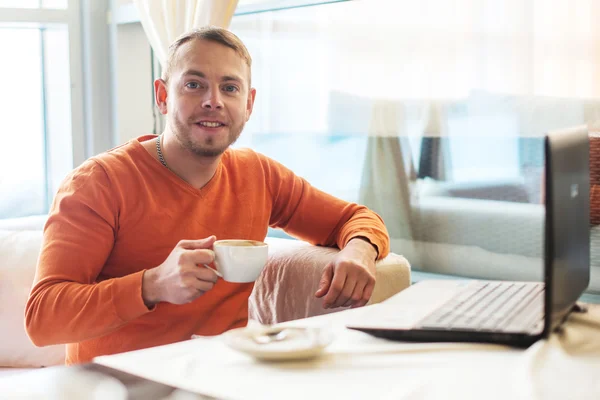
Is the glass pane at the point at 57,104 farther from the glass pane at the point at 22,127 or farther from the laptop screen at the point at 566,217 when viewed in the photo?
the laptop screen at the point at 566,217

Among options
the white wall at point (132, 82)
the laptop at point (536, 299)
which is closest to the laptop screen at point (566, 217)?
the laptop at point (536, 299)

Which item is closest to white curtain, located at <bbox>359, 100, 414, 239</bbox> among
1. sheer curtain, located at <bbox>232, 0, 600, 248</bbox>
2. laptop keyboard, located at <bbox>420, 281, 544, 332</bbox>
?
sheer curtain, located at <bbox>232, 0, 600, 248</bbox>

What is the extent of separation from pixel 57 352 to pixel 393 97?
4.05 feet

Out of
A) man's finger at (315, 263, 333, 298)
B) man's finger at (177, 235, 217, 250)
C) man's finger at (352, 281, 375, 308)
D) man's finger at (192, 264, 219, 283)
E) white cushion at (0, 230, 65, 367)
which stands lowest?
white cushion at (0, 230, 65, 367)

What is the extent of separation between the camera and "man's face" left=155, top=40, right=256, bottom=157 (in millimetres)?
1654

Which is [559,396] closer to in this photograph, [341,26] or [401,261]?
[401,261]

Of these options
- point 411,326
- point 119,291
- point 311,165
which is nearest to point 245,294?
point 119,291

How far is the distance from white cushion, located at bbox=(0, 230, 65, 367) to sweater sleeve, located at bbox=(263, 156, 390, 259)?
0.70 m

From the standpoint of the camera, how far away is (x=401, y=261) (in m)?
1.72

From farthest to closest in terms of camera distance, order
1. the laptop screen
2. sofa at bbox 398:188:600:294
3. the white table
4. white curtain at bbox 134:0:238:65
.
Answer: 1. white curtain at bbox 134:0:238:65
2. sofa at bbox 398:188:600:294
3. the laptop screen
4. the white table

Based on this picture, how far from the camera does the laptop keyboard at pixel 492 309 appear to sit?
39.3 inches

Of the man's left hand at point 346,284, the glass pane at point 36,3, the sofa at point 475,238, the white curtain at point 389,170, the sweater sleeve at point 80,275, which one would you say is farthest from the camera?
the glass pane at point 36,3

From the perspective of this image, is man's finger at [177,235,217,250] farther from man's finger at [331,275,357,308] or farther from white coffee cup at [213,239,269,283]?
man's finger at [331,275,357,308]

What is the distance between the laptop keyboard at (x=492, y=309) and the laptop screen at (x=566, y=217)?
5 centimetres
